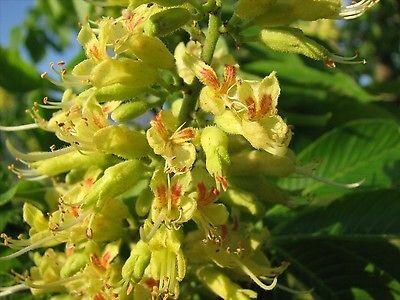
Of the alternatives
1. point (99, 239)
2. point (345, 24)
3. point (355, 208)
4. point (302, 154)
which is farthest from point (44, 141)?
point (345, 24)

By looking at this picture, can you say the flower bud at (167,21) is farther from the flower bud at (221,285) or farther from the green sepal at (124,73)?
the flower bud at (221,285)

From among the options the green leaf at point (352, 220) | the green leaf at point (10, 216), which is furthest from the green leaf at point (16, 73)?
the green leaf at point (352, 220)

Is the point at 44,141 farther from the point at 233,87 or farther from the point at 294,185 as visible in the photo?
the point at 233,87

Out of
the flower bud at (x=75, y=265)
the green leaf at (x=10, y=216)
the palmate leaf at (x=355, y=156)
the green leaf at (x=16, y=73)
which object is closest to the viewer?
the flower bud at (x=75, y=265)

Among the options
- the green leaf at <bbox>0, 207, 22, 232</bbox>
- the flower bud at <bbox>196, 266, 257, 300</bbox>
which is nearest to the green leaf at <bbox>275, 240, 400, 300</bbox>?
the flower bud at <bbox>196, 266, 257, 300</bbox>

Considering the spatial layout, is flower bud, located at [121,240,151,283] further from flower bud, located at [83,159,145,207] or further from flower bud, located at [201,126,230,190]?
flower bud, located at [201,126,230,190]
